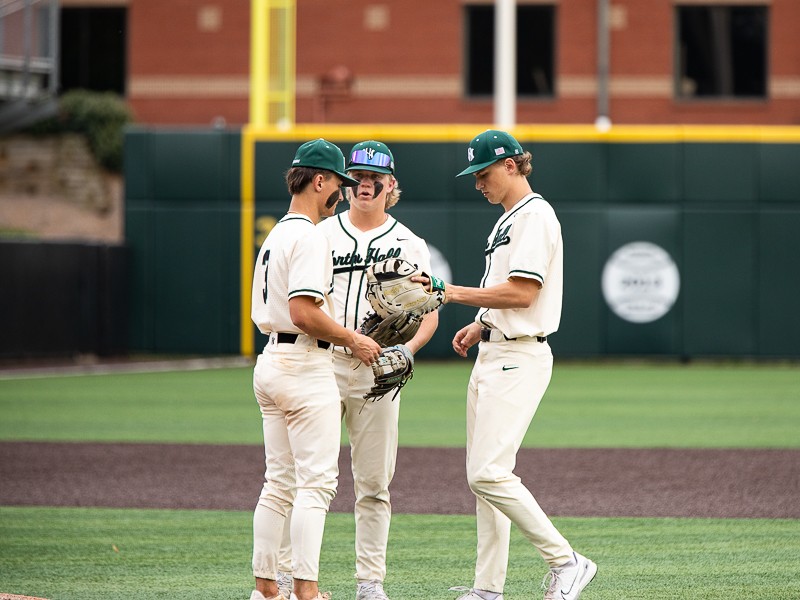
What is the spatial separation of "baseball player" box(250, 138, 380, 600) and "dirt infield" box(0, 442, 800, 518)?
252 centimetres

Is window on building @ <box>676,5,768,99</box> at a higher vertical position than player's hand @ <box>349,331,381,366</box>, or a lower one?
higher

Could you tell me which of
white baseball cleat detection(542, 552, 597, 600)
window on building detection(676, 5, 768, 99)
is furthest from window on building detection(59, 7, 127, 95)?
white baseball cleat detection(542, 552, 597, 600)

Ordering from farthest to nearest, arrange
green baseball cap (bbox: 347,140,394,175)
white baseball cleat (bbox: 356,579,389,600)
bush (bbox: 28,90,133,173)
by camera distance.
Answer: bush (bbox: 28,90,133,173) → green baseball cap (bbox: 347,140,394,175) → white baseball cleat (bbox: 356,579,389,600)

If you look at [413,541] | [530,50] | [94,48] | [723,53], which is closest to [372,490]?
[413,541]

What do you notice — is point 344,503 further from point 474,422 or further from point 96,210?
point 96,210

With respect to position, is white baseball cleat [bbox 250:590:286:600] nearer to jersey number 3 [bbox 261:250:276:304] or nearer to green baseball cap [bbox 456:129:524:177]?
jersey number 3 [bbox 261:250:276:304]

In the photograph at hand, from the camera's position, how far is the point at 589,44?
27.1 metres

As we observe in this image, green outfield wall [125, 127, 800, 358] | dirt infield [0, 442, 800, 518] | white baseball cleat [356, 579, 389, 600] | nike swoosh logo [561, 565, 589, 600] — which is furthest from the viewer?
green outfield wall [125, 127, 800, 358]

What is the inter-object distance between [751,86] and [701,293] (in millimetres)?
9919

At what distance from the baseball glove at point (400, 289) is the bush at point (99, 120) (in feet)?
75.5

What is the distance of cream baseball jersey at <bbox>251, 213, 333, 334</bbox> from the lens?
5.14 meters

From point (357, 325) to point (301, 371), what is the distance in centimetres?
74

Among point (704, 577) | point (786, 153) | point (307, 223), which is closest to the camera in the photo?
point (307, 223)

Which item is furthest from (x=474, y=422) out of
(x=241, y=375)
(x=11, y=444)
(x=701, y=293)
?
(x=701, y=293)
